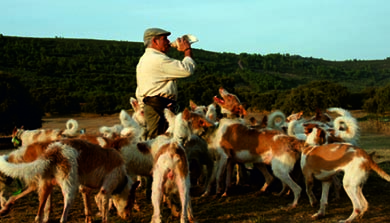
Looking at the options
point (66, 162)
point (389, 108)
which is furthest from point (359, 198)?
point (389, 108)

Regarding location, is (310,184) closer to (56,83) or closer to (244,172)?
(244,172)

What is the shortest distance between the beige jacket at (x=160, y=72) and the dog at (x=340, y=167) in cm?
245

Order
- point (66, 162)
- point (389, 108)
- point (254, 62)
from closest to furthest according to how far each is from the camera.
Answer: point (66, 162), point (389, 108), point (254, 62)

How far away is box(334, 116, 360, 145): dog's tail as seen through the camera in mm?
9141

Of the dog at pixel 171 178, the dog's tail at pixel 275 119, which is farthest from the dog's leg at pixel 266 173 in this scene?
the dog at pixel 171 178

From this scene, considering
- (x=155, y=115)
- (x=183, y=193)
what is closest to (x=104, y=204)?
(x=183, y=193)

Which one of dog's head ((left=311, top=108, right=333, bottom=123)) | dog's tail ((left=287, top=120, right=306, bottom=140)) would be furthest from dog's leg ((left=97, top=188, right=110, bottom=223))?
dog's head ((left=311, top=108, right=333, bottom=123))

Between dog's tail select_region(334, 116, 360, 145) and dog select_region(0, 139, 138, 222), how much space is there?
175 inches

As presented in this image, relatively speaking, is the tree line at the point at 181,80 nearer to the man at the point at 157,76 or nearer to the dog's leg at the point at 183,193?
the man at the point at 157,76

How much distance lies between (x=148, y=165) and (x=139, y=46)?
100 metres

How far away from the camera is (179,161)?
6488mm

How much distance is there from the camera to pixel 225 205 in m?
8.40

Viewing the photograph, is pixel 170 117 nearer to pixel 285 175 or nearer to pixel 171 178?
pixel 171 178

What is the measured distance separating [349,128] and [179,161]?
421 centimetres
